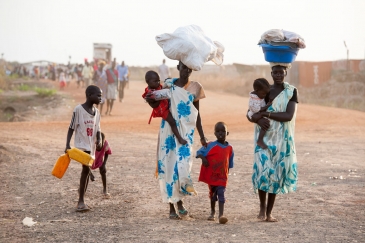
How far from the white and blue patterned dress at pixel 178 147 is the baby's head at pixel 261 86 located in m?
0.65

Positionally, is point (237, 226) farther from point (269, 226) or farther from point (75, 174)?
point (75, 174)

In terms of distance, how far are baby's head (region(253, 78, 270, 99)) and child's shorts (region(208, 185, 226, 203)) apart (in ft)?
3.65

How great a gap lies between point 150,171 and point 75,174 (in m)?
1.26

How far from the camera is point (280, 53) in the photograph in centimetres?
679

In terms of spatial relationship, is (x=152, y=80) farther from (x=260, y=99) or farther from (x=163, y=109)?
(x=260, y=99)

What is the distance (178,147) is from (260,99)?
105cm

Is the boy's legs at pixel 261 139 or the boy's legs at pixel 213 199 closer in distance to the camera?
the boy's legs at pixel 261 139

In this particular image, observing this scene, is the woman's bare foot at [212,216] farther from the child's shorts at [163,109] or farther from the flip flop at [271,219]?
the child's shorts at [163,109]

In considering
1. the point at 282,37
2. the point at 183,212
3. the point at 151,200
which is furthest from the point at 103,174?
the point at 282,37

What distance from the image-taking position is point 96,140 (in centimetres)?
771

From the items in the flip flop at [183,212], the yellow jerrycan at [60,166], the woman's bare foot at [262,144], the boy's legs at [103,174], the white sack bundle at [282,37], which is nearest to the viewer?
the white sack bundle at [282,37]

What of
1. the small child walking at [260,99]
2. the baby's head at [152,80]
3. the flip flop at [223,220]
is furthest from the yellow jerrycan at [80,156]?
the small child walking at [260,99]

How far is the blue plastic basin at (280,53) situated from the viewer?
6.77 metres

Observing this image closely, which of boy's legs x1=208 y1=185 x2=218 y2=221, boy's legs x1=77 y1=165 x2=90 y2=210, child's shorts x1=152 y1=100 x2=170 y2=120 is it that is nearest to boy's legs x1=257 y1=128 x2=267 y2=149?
boy's legs x1=208 y1=185 x2=218 y2=221
